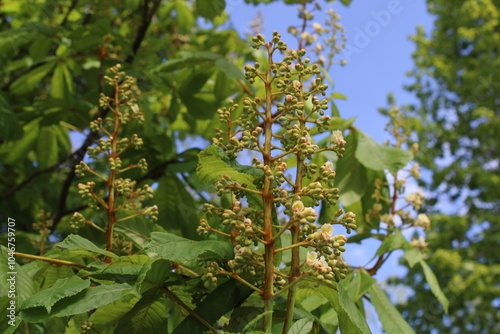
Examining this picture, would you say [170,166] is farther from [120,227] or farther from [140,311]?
[140,311]

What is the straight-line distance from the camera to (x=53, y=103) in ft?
9.29

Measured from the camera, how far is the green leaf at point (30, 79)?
122 inches

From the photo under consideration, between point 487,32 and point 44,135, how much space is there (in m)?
16.0

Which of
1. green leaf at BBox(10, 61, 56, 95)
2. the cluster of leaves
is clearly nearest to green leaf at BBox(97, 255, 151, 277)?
the cluster of leaves

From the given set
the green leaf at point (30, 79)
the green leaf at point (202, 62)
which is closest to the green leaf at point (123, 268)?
the green leaf at point (202, 62)

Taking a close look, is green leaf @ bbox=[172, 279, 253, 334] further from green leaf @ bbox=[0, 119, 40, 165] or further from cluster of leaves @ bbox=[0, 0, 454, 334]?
green leaf @ bbox=[0, 119, 40, 165]

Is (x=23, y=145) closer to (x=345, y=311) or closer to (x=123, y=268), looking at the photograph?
(x=123, y=268)

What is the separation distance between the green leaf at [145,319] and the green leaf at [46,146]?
2.18 m

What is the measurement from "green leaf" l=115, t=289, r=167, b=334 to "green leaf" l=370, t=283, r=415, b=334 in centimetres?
87

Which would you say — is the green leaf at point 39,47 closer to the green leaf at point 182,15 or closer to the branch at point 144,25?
the branch at point 144,25

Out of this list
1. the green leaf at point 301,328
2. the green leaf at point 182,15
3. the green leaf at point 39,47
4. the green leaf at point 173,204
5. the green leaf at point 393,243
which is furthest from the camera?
the green leaf at point 182,15

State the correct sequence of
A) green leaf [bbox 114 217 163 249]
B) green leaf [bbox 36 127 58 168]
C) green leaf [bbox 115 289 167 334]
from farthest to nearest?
1. green leaf [bbox 36 127 58 168]
2. green leaf [bbox 114 217 163 249]
3. green leaf [bbox 115 289 167 334]

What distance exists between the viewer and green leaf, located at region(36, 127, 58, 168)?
3.29 meters

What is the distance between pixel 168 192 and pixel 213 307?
4.57 ft
